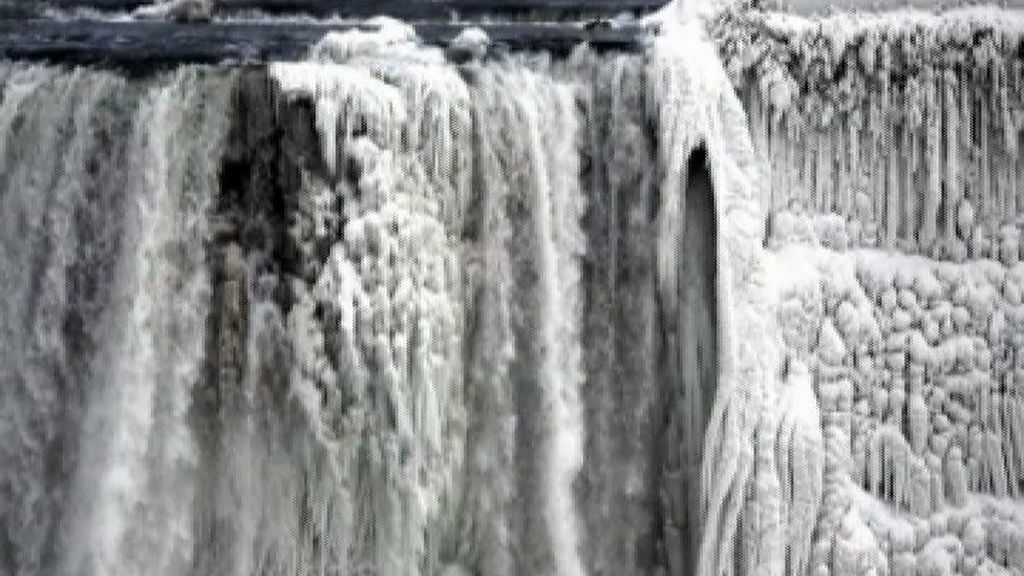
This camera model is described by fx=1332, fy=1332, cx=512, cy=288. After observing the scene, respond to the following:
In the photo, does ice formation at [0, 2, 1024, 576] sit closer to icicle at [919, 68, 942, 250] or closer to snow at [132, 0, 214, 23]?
icicle at [919, 68, 942, 250]

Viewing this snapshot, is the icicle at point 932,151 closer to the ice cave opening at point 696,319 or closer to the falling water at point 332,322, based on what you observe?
the ice cave opening at point 696,319

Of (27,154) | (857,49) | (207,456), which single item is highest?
(857,49)

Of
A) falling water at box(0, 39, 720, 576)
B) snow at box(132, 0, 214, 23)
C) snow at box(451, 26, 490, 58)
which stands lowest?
falling water at box(0, 39, 720, 576)

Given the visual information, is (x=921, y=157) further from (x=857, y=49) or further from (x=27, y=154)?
(x=27, y=154)

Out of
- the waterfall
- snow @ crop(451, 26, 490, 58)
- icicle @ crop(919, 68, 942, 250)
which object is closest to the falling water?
the waterfall

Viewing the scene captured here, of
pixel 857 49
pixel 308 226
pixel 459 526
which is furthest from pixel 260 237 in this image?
pixel 857 49

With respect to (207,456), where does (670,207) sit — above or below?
above

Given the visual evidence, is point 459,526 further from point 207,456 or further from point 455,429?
Answer: point 207,456
